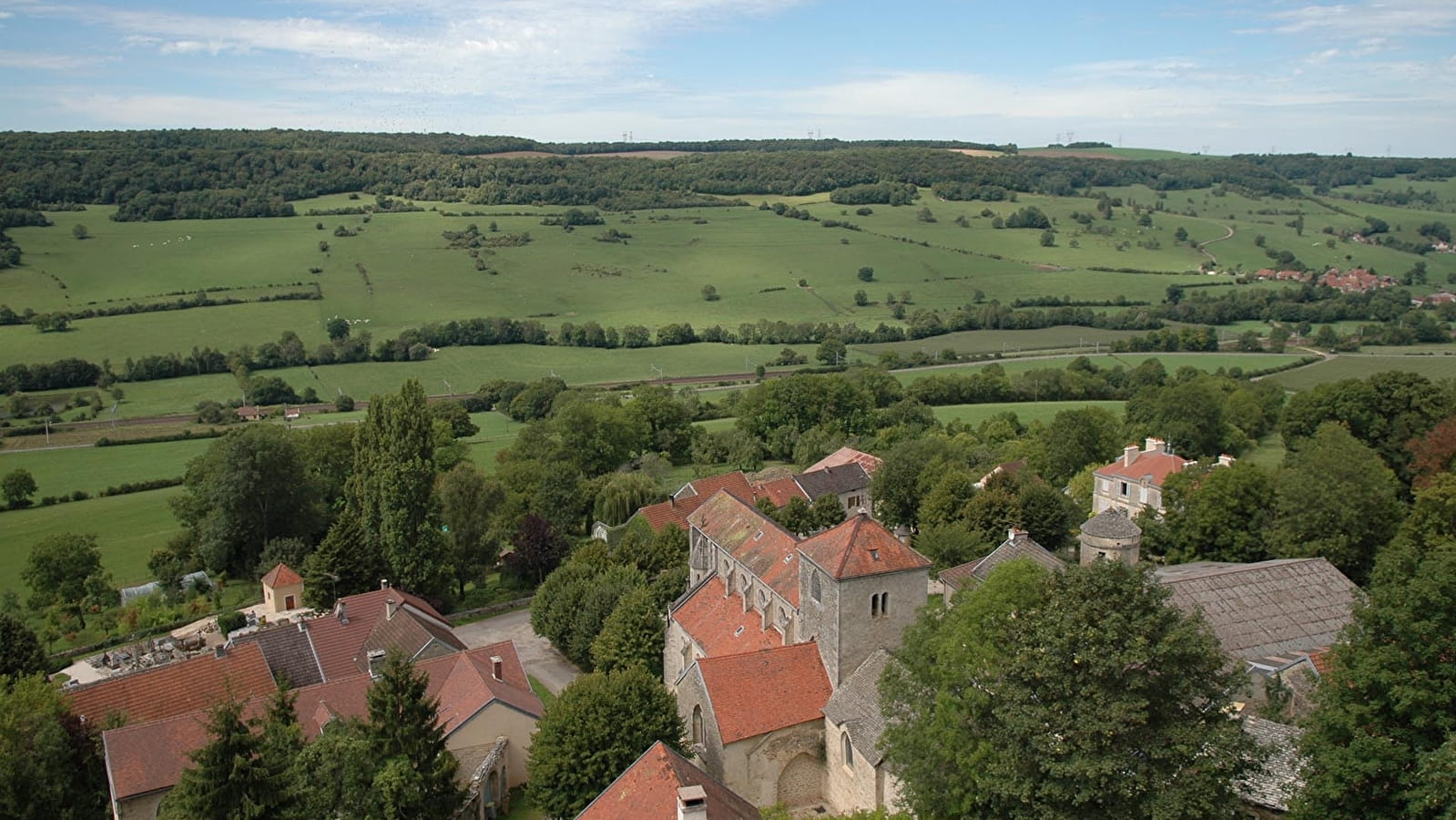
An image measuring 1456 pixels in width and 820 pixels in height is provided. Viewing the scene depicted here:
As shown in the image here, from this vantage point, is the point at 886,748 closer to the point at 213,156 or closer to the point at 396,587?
the point at 396,587

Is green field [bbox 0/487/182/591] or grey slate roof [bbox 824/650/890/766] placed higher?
grey slate roof [bbox 824/650/890/766]

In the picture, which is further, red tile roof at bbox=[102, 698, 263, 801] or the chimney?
red tile roof at bbox=[102, 698, 263, 801]

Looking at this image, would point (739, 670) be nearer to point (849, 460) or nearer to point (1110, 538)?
point (1110, 538)

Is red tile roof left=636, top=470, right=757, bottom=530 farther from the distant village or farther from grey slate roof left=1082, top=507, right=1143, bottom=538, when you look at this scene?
grey slate roof left=1082, top=507, right=1143, bottom=538

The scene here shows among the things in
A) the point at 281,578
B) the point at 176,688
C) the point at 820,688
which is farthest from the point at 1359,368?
the point at 176,688

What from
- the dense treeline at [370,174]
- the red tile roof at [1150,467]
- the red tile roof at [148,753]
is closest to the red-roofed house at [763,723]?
the red tile roof at [148,753]

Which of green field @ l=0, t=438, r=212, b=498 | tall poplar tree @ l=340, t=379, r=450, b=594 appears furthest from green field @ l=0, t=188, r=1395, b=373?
tall poplar tree @ l=340, t=379, r=450, b=594

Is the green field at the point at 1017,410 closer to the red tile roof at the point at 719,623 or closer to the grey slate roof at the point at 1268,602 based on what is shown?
the grey slate roof at the point at 1268,602

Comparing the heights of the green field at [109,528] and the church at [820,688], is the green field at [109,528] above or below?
below
